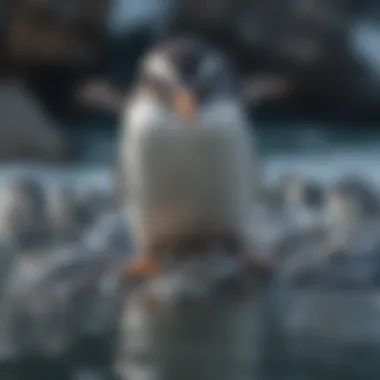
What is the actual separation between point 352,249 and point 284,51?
2.08 m

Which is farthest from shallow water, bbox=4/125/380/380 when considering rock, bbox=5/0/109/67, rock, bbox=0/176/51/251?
rock, bbox=5/0/109/67

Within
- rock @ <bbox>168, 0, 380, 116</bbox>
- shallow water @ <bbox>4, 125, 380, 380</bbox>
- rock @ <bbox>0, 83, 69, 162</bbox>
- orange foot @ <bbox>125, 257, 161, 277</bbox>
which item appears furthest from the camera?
rock @ <bbox>168, 0, 380, 116</bbox>

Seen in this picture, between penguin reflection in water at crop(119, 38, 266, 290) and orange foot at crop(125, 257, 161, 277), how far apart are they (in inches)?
2.3

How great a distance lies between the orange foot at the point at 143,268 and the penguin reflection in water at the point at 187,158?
58 millimetres

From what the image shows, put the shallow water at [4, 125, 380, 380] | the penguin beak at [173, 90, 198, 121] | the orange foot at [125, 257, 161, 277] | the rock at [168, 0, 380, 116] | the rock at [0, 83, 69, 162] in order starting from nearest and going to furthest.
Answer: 1. the shallow water at [4, 125, 380, 380]
2. the orange foot at [125, 257, 161, 277]
3. the penguin beak at [173, 90, 198, 121]
4. the rock at [0, 83, 69, 162]
5. the rock at [168, 0, 380, 116]

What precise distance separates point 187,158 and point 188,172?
2 cm

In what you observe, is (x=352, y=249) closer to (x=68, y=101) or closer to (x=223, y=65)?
(x=223, y=65)

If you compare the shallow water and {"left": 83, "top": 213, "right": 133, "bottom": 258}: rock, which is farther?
{"left": 83, "top": 213, "right": 133, "bottom": 258}: rock

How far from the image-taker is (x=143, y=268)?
1550mm

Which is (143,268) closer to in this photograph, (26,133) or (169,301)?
(169,301)

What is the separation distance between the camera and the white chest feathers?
1681mm

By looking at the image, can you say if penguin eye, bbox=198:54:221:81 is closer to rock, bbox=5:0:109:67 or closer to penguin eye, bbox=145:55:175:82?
penguin eye, bbox=145:55:175:82

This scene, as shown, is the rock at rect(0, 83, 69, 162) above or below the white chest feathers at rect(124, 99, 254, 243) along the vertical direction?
above

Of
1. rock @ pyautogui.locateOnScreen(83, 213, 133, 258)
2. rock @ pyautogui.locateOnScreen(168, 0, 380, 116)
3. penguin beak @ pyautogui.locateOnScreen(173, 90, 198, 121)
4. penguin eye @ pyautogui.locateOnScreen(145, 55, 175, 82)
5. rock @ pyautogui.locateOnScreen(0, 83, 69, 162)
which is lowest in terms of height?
rock @ pyautogui.locateOnScreen(83, 213, 133, 258)
